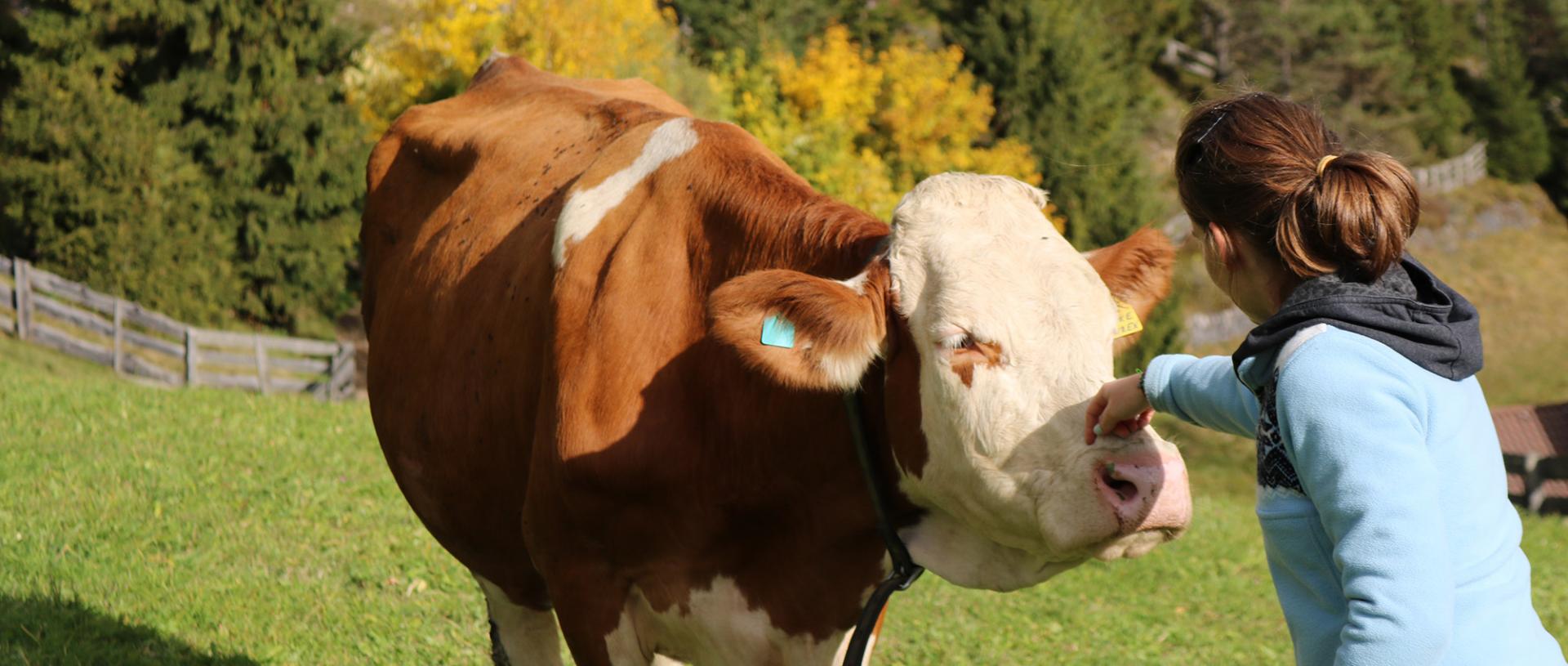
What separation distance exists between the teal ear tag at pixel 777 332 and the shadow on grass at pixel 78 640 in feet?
10.4

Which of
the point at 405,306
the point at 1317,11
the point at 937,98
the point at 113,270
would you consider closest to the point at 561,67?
the point at 113,270

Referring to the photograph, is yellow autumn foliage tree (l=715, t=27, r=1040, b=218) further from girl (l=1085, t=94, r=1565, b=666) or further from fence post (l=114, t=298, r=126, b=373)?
girl (l=1085, t=94, r=1565, b=666)

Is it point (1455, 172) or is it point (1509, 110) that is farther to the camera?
point (1509, 110)

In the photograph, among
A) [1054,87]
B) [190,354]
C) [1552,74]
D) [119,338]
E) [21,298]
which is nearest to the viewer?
[190,354]

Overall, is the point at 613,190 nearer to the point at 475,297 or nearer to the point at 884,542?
the point at 475,297

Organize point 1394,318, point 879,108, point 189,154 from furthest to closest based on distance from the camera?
point 879,108, point 189,154, point 1394,318

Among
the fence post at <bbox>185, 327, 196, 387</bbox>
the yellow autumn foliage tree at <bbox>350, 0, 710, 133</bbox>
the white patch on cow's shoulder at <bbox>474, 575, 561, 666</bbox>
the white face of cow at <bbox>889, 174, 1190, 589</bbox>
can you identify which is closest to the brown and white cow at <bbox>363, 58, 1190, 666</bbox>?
the white face of cow at <bbox>889, 174, 1190, 589</bbox>

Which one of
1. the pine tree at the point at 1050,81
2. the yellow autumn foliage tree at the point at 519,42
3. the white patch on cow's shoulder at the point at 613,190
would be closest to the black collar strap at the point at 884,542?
the white patch on cow's shoulder at the point at 613,190

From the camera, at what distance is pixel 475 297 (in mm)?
3916

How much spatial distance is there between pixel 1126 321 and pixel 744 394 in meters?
0.83

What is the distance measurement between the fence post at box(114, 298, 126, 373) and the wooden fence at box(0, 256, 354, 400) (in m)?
0.01

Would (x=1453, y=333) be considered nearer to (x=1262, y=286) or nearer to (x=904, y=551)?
(x=1262, y=286)

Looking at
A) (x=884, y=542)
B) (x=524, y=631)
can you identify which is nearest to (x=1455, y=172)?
(x=524, y=631)

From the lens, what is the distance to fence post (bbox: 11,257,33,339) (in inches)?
791
